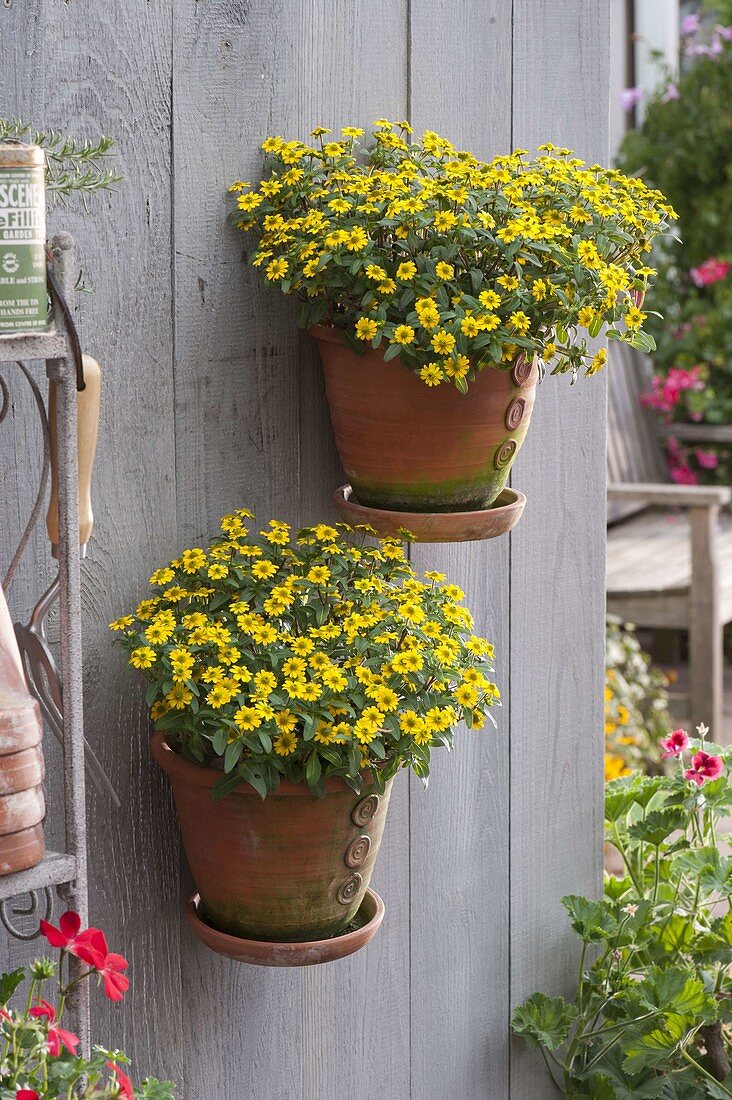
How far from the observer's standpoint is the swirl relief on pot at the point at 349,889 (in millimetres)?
1399

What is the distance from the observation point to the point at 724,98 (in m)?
5.27

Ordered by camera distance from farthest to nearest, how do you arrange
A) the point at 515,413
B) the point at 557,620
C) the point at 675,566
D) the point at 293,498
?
1. the point at 675,566
2. the point at 557,620
3. the point at 293,498
4. the point at 515,413

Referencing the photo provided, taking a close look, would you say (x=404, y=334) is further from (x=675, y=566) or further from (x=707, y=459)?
(x=707, y=459)

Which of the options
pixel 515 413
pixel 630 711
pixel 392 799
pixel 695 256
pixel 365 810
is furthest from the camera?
pixel 695 256

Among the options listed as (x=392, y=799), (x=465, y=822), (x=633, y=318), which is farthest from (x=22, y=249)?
(x=465, y=822)

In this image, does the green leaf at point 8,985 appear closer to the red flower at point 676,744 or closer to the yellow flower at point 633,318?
the yellow flower at point 633,318

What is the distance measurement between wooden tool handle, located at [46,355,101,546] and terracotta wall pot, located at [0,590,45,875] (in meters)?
0.12

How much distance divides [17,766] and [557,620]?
3.47ft

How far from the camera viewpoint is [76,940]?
107cm

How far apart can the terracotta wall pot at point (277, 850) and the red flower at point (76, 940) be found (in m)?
0.26

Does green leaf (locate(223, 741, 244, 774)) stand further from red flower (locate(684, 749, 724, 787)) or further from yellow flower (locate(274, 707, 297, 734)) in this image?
red flower (locate(684, 749, 724, 787))

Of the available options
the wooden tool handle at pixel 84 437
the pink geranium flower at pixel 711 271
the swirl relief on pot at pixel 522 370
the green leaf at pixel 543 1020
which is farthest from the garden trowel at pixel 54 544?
the pink geranium flower at pixel 711 271

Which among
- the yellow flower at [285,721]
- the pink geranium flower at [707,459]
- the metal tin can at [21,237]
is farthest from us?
the pink geranium flower at [707,459]

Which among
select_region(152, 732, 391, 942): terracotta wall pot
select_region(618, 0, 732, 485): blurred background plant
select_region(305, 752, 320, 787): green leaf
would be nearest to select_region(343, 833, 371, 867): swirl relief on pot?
select_region(152, 732, 391, 942): terracotta wall pot
